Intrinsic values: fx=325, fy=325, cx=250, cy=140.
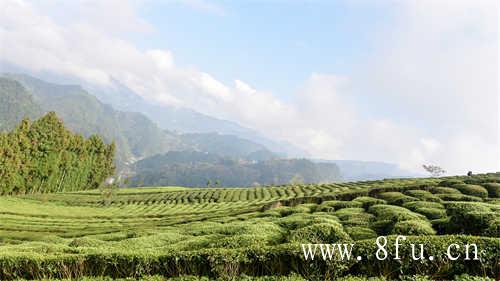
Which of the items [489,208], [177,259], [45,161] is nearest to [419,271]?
[177,259]

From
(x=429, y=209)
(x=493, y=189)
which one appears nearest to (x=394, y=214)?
(x=429, y=209)

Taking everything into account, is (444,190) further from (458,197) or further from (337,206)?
(337,206)

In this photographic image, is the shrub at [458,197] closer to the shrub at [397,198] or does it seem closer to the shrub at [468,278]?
the shrub at [397,198]

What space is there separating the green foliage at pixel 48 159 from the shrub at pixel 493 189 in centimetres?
10887

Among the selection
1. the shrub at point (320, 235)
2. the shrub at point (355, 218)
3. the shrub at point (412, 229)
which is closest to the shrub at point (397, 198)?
the shrub at point (355, 218)

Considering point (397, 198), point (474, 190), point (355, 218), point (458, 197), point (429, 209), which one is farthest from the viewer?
point (474, 190)

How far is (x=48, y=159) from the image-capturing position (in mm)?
109250

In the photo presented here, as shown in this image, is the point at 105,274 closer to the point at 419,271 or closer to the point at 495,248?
the point at 419,271

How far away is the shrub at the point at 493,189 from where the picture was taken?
3366 cm

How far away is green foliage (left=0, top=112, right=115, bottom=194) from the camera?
9456 centimetres

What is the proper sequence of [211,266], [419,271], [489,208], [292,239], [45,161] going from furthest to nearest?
1. [45,161]
2. [489,208]
3. [292,239]
4. [211,266]
5. [419,271]

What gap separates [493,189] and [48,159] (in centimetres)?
11975

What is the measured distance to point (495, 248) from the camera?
39.8 ft

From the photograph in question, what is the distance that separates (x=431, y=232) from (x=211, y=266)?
1267 centimetres
